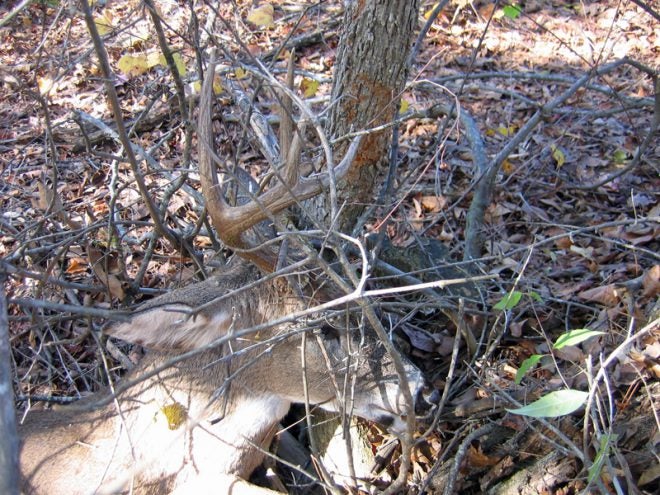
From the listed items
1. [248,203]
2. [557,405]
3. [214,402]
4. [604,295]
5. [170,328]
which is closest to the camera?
[557,405]

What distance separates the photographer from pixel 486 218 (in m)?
4.90

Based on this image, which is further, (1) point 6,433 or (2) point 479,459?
(2) point 479,459

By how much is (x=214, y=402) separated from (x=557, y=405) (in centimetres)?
208

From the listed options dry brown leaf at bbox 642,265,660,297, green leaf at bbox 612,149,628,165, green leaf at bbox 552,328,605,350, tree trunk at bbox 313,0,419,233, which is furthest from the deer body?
green leaf at bbox 612,149,628,165

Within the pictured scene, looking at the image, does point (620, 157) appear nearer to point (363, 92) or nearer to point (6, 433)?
point (363, 92)

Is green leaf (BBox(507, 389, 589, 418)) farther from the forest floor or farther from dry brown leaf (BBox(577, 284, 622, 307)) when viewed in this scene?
dry brown leaf (BBox(577, 284, 622, 307))

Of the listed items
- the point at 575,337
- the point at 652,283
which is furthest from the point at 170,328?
the point at 652,283

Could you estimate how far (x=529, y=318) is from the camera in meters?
3.84

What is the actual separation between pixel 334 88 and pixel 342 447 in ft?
6.97

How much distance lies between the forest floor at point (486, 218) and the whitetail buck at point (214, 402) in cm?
37

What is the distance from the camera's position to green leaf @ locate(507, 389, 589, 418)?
2.01m

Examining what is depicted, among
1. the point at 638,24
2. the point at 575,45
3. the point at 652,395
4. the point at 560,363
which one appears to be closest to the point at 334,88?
the point at 560,363

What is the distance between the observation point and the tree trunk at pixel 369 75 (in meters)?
3.48

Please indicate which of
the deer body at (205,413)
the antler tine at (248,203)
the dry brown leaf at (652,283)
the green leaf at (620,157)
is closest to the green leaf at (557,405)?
the antler tine at (248,203)
